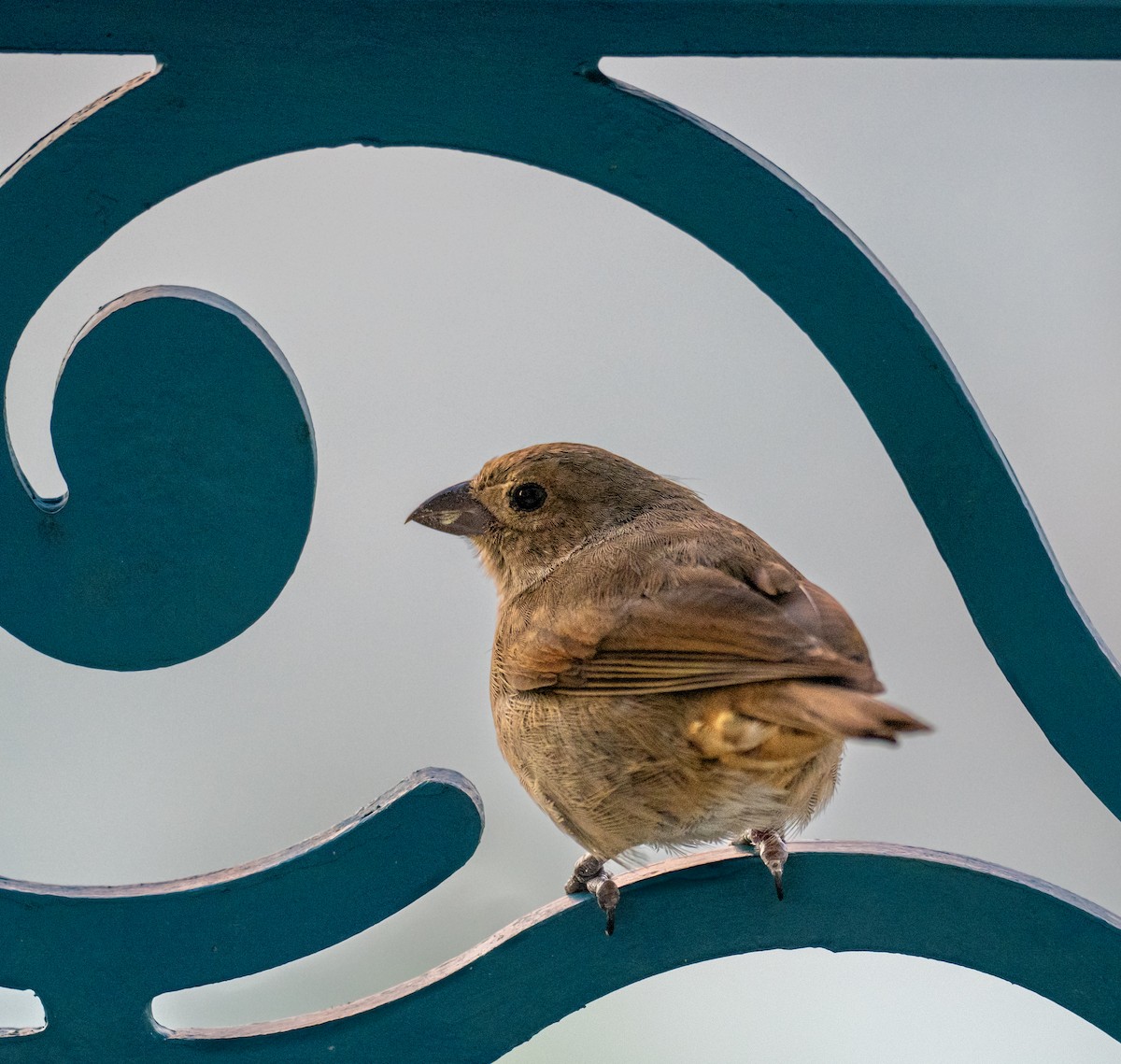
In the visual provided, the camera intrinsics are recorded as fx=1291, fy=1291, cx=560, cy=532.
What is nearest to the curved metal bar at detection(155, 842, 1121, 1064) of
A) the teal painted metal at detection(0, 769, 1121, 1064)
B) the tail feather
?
the teal painted metal at detection(0, 769, 1121, 1064)

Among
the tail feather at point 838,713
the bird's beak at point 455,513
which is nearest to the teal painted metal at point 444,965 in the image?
the tail feather at point 838,713

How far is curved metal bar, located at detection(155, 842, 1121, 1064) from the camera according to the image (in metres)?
1.07

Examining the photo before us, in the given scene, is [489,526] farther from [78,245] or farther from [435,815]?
[78,245]

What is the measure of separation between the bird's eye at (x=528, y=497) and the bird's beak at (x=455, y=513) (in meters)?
0.04

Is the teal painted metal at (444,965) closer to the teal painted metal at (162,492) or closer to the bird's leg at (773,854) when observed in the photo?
the bird's leg at (773,854)

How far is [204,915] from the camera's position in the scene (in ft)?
3.49

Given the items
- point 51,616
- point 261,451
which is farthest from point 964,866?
point 51,616

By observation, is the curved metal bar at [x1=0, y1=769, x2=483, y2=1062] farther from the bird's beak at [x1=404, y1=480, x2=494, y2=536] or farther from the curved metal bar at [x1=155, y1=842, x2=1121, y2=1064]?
the bird's beak at [x1=404, y1=480, x2=494, y2=536]

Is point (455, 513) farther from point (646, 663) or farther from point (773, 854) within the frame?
point (773, 854)

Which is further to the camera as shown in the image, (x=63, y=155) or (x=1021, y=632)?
(x=1021, y=632)

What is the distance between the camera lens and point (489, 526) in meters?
1.64

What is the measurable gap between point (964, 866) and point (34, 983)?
0.78 meters

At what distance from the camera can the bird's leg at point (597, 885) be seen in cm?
109

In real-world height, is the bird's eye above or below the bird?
above
